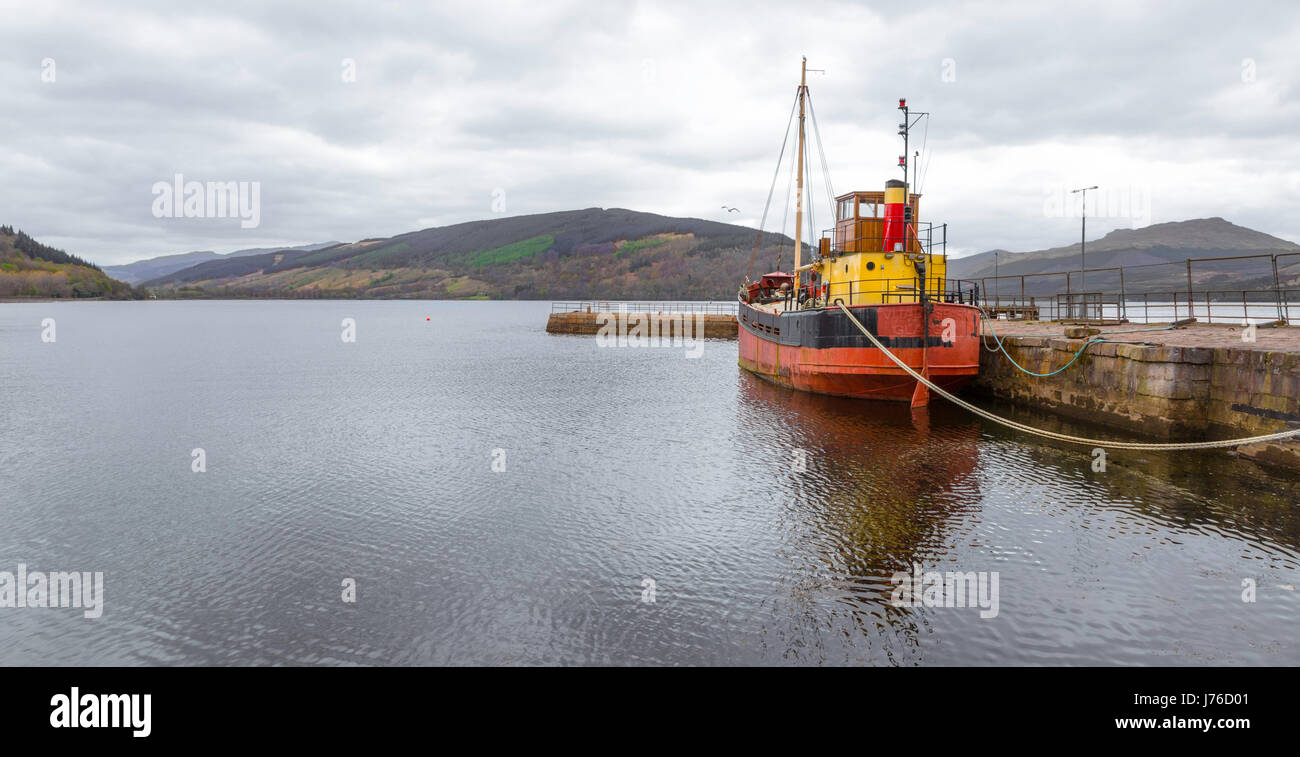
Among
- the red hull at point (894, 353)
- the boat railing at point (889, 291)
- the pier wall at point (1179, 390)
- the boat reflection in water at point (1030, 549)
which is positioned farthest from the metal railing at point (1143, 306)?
the boat reflection in water at point (1030, 549)

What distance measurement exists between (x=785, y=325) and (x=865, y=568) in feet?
62.2

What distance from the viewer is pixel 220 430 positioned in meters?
21.3

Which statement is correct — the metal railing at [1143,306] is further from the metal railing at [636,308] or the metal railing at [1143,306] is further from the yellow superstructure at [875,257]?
the metal railing at [636,308]

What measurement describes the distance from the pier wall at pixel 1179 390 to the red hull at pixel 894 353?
247 centimetres

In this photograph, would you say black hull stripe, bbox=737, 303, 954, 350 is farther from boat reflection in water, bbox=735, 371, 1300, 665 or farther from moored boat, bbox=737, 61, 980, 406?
boat reflection in water, bbox=735, 371, 1300, 665

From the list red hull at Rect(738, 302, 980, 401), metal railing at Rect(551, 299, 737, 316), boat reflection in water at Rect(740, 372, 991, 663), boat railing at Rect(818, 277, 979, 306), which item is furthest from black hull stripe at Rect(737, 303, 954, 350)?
metal railing at Rect(551, 299, 737, 316)

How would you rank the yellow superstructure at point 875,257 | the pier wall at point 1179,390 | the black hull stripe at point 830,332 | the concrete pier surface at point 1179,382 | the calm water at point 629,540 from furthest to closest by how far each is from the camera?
1. the yellow superstructure at point 875,257
2. the black hull stripe at point 830,332
3. the concrete pier surface at point 1179,382
4. the pier wall at point 1179,390
5. the calm water at point 629,540

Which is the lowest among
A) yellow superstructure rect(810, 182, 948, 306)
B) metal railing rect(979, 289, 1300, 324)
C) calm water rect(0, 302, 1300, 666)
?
calm water rect(0, 302, 1300, 666)

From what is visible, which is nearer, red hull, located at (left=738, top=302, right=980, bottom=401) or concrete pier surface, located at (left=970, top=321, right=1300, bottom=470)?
concrete pier surface, located at (left=970, top=321, right=1300, bottom=470)

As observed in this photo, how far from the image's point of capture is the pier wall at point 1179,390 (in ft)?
46.1

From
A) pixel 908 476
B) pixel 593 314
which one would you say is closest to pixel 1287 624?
pixel 908 476

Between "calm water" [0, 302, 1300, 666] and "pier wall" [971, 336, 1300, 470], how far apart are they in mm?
1431

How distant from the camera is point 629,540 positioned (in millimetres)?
11445

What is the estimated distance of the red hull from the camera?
72.2 feet
